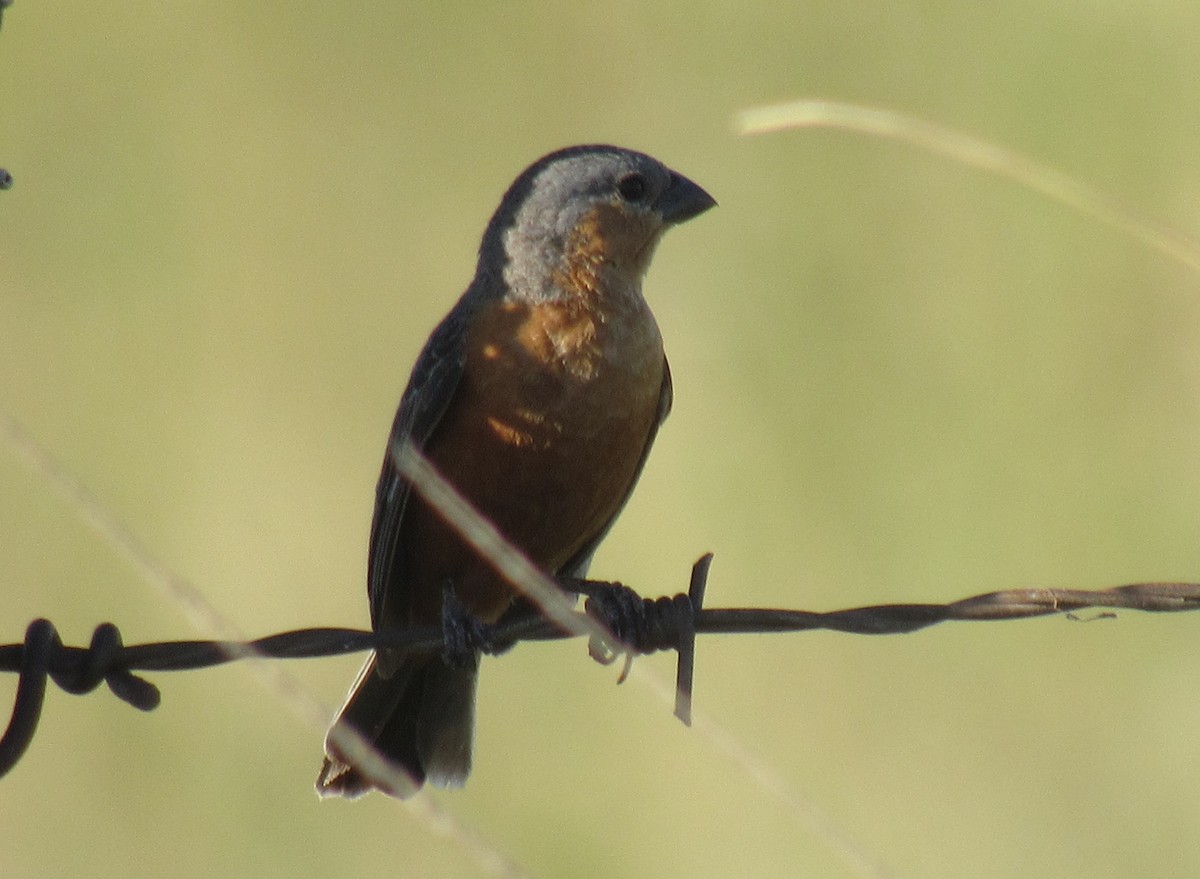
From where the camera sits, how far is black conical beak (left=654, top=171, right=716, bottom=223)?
5.76m

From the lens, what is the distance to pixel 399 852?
748cm

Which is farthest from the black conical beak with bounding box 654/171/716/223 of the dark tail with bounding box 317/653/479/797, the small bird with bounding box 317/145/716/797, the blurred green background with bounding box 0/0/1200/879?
the blurred green background with bounding box 0/0/1200/879

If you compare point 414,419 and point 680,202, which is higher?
point 680,202

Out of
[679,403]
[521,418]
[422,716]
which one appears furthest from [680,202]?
[679,403]

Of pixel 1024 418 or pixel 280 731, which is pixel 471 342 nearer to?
pixel 280 731

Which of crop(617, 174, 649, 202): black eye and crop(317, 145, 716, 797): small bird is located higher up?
crop(617, 174, 649, 202): black eye

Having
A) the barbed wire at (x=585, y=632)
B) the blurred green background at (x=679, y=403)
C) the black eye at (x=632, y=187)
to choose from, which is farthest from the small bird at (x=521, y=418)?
the blurred green background at (x=679, y=403)

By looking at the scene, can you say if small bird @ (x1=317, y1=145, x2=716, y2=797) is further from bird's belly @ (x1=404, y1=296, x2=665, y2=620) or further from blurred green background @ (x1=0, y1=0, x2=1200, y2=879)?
blurred green background @ (x1=0, y1=0, x2=1200, y2=879)

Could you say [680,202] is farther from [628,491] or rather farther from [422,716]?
[422,716]

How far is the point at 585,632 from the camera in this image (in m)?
3.37

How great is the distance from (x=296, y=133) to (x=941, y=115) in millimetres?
3423

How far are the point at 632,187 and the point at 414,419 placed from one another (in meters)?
1.19

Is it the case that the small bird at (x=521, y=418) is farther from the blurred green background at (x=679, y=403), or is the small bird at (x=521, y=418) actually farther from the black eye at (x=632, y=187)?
the blurred green background at (x=679, y=403)

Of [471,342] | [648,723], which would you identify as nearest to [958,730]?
[648,723]
